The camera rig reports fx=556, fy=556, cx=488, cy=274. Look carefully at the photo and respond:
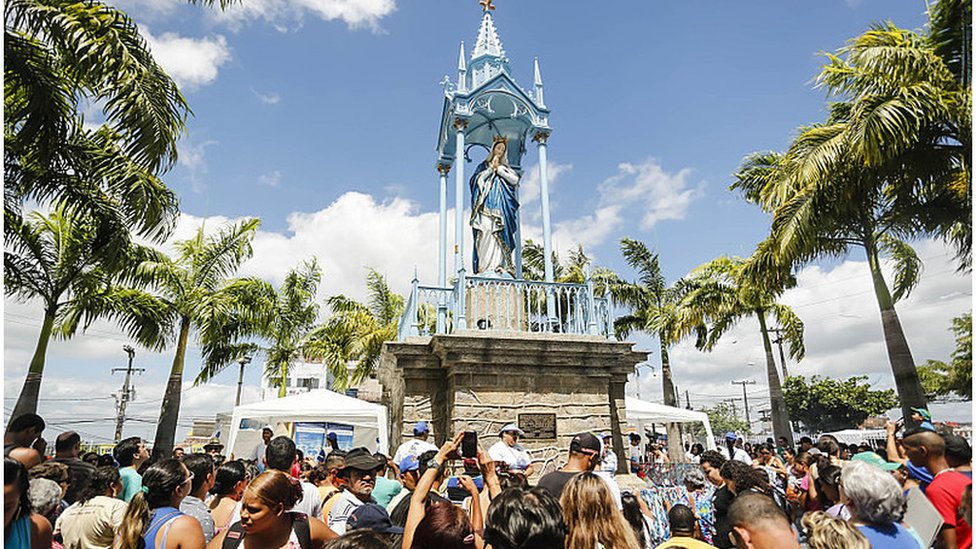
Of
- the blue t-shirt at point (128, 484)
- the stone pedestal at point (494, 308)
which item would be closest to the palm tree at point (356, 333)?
the stone pedestal at point (494, 308)

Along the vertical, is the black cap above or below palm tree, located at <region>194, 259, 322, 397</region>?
below

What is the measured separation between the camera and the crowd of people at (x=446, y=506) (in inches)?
91.2

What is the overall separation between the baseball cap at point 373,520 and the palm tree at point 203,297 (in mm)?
14253

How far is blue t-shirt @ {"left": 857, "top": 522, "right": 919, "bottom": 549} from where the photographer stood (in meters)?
2.62

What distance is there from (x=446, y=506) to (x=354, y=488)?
1716mm

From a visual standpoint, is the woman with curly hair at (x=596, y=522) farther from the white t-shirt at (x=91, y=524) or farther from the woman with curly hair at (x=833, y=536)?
the white t-shirt at (x=91, y=524)

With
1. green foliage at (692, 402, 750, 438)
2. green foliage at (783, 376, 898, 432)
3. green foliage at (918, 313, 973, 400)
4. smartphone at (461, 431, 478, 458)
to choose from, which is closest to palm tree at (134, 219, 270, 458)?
smartphone at (461, 431, 478, 458)

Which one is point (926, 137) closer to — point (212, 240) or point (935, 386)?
point (212, 240)

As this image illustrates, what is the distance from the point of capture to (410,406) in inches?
328

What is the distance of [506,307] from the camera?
866 centimetres

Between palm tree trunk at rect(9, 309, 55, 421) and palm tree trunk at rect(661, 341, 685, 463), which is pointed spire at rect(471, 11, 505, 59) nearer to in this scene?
palm tree trunk at rect(9, 309, 55, 421)

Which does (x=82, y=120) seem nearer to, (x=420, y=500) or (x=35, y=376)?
(x=35, y=376)

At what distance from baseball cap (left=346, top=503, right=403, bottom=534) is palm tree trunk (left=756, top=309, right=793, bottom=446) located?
20.3 meters

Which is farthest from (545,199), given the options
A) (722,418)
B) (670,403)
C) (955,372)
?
(722,418)
